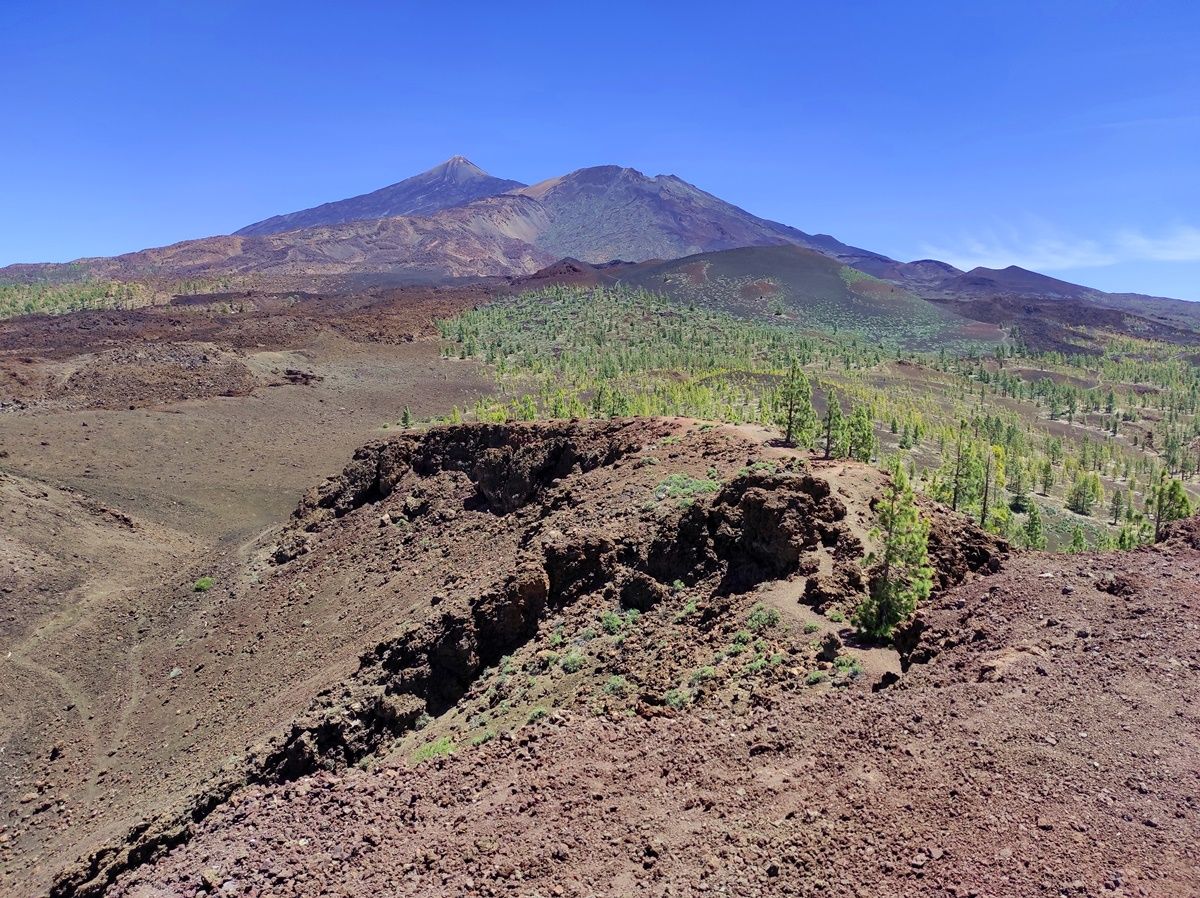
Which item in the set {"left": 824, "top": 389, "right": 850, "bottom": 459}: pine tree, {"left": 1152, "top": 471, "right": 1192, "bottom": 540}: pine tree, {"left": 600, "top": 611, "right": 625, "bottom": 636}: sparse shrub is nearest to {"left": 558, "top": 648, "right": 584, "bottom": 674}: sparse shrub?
{"left": 600, "top": 611, "right": 625, "bottom": 636}: sparse shrub

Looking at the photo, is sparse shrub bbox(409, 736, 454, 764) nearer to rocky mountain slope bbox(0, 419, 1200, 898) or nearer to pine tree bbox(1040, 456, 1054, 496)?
rocky mountain slope bbox(0, 419, 1200, 898)

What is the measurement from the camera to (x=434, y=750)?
46.6 ft

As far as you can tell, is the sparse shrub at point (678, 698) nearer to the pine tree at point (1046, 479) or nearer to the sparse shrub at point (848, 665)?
the sparse shrub at point (848, 665)

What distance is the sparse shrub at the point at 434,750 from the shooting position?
1383 cm

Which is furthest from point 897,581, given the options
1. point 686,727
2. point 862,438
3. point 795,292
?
point 795,292

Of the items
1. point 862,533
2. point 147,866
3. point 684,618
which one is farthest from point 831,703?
point 147,866

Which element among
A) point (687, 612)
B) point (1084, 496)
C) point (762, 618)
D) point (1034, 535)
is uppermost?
point (762, 618)

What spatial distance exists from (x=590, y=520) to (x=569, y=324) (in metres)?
95.4

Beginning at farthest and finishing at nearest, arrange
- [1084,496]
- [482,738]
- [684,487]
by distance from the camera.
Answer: [1084,496], [684,487], [482,738]

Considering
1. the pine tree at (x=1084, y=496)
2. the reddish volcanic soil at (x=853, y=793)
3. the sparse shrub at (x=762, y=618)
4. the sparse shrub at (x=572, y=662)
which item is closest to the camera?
the reddish volcanic soil at (x=853, y=793)

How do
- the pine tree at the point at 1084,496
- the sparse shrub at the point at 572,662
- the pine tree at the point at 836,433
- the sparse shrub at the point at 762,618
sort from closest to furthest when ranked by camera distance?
the sparse shrub at the point at 762,618
the sparse shrub at the point at 572,662
the pine tree at the point at 836,433
the pine tree at the point at 1084,496

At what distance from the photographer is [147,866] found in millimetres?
13945

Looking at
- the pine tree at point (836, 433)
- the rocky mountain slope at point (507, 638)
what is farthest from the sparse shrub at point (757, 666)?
the pine tree at point (836, 433)

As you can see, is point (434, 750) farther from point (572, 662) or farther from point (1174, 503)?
point (1174, 503)
